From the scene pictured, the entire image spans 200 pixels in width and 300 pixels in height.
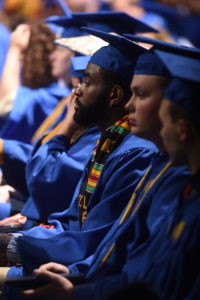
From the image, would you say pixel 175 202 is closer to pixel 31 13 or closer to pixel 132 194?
pixel 132 194

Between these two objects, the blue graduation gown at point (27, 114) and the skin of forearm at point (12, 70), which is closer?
the blue graduation gown at point (27, 114)

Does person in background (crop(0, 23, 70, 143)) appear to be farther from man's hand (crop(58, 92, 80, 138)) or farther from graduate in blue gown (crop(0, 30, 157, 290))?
graduate in blue gown (crop(0, 30, 157, 290))

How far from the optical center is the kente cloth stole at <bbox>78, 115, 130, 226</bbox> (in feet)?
10.9

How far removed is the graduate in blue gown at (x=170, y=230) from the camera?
2.34 meters

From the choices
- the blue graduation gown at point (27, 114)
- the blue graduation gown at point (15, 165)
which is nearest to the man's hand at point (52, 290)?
the blue graduation gown at point (15, 165)

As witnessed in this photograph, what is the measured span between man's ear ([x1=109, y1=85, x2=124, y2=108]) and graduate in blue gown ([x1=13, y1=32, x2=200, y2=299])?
672 mm

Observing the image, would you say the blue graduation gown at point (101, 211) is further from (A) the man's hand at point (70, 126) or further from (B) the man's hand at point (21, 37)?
(B) the man's hand at point (21, 37)

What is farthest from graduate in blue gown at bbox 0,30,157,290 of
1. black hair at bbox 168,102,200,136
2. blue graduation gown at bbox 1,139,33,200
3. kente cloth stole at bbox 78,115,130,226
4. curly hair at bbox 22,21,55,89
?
curly hair at bbox 22,21,55,89

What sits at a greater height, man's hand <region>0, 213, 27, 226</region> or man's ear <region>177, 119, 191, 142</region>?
man's ear <region>177, 119, 191, 142</region>

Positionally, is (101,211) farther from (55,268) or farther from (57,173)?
(57,173)

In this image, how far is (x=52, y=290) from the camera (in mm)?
2553

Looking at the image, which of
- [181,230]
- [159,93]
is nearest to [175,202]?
[181,230]

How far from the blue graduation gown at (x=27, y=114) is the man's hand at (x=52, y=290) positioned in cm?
296

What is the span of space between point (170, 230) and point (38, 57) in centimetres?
357
